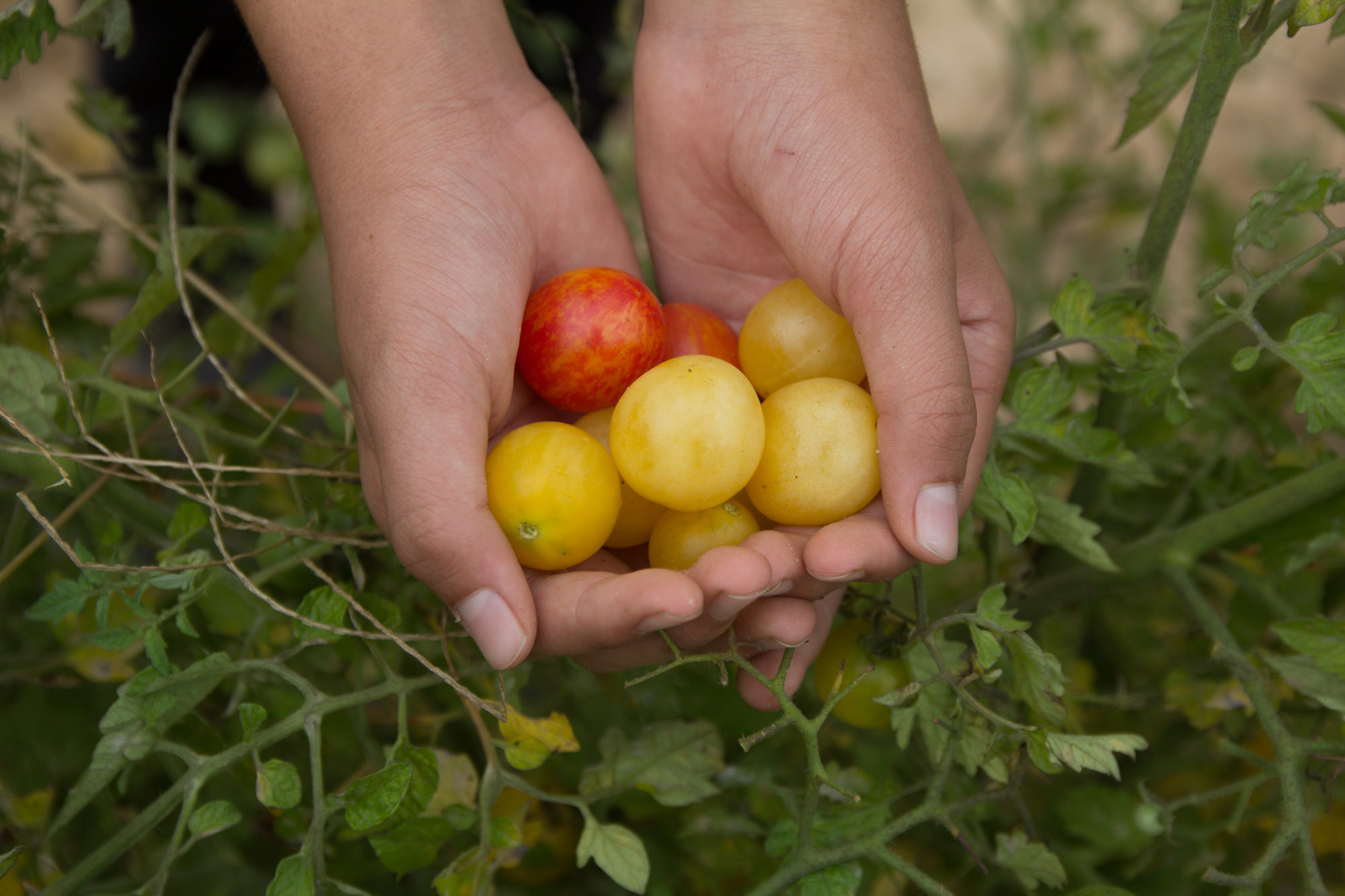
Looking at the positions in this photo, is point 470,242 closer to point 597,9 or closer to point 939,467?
point 939,467

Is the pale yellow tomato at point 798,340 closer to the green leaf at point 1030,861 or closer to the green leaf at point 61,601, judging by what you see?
the green leaf at point 1030,861

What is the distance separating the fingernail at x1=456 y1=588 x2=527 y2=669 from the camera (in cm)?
132

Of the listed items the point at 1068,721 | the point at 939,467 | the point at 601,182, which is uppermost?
the point at 601,182

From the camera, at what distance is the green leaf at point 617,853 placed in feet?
4.42

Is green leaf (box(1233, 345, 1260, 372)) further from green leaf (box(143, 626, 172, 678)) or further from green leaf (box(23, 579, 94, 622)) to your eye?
green leaf (box(23, 579, 94, 622))

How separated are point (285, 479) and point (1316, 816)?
85.0 inches

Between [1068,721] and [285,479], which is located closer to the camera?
[1068,721]

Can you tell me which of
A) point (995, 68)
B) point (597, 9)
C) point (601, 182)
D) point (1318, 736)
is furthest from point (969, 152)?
point (1318, 736)

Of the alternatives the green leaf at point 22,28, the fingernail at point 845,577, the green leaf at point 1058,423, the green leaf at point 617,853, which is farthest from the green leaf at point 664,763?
the green leaf at point 22,28

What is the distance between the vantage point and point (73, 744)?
1744mm

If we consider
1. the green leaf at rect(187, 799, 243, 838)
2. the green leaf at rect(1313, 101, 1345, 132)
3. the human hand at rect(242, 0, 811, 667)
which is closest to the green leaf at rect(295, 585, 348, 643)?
the human hand at rect(242, 0, 811, 667)

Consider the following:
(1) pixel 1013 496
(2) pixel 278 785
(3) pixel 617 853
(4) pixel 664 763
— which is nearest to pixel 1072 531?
(1) pixel 1013 496

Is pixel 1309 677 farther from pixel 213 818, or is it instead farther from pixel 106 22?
pixel 106 22

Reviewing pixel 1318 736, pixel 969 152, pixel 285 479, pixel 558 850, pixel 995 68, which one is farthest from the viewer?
pixel 995 68
